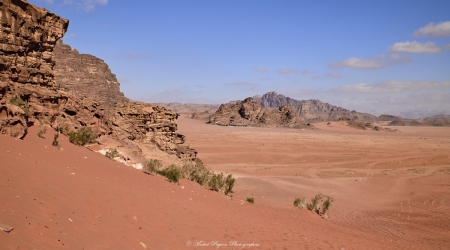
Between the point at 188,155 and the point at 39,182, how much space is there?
520 inches

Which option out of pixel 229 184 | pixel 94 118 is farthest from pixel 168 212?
pixel 94 118

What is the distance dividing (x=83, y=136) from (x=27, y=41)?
166 inches

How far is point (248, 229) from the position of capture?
8.00 metres

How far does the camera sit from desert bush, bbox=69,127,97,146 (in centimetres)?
1102

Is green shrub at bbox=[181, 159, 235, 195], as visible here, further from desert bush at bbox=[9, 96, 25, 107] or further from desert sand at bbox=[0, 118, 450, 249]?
desert bush at bbox=[9, 96, 25, 107]

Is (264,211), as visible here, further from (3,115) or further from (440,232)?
(3,115)

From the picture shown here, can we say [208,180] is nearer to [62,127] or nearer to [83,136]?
[83,136]

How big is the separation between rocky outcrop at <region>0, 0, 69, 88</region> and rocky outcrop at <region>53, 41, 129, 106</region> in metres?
11.4

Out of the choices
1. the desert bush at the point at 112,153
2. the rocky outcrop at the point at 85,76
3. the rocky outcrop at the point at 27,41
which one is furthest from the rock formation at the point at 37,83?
the rocky outcrop at the point at 85,76

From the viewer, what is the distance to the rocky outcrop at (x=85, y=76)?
82.5 ft

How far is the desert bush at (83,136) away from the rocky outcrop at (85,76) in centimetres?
1350

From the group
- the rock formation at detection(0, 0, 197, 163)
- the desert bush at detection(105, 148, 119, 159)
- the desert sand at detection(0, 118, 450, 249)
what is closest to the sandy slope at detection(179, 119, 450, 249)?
the desert sand at detection(0, 118, 450, 249)

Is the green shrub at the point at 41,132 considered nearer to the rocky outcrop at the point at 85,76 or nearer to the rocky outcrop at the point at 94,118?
the rocky outcrop at the point at 94,118

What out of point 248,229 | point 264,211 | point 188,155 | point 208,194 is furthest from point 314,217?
point 188,155
